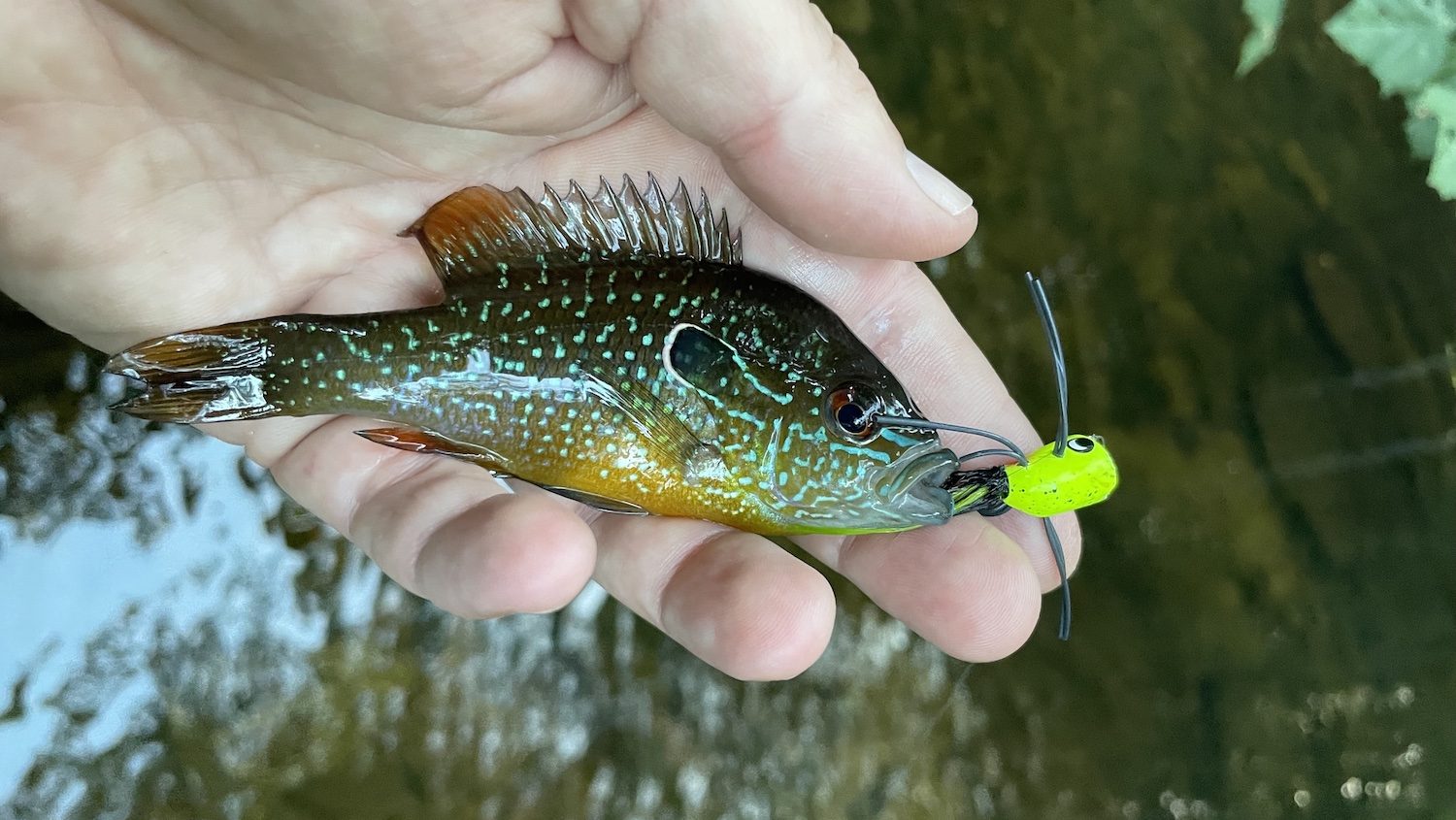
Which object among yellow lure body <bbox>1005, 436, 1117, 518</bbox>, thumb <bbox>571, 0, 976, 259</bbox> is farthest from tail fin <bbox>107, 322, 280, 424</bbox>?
yellow lure body <bbox>1005, 436, 1117, 518</bbox>

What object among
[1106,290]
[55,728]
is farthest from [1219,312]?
[55,728]

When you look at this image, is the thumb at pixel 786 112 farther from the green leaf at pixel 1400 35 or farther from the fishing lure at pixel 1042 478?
the green leaf at pixel 1400 35

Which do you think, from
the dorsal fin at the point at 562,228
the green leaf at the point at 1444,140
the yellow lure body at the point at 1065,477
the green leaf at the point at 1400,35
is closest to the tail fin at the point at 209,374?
the dorsal fin at the point at 562,228

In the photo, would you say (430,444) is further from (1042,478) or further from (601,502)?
(1042,478)

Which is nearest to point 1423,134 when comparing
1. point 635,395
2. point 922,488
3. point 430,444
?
point 922,488

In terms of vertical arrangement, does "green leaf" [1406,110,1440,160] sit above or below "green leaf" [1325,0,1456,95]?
below

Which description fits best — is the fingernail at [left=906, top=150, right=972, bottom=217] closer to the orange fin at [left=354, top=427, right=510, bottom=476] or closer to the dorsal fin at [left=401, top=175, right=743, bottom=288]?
the dorsal fin at [left=401, top=175, right=743, bottom=288]

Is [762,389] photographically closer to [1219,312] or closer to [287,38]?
[287,38]
